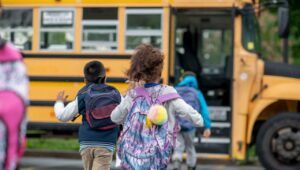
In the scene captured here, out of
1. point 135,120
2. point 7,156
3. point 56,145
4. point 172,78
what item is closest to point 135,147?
point 135,120

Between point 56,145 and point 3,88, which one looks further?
point 56,145

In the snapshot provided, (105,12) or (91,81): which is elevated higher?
(105,12)

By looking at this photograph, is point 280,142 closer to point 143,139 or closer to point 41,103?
point 41,103

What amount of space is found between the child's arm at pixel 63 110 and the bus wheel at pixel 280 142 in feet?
14.9

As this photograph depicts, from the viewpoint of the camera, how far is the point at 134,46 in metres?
10.1

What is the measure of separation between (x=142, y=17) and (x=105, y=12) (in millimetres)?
480

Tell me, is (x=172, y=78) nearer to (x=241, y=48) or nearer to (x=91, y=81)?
(x=241, y=48)

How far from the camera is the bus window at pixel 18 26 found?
33.7 feet

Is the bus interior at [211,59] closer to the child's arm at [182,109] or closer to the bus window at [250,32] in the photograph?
the bus window at [250,32]

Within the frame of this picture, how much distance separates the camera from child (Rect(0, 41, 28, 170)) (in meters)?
2.72

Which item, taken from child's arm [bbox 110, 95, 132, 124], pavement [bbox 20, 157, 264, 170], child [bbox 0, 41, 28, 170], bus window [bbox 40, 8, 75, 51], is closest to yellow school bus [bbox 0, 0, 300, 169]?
bus window [bbox 40, 8, 75, 51]

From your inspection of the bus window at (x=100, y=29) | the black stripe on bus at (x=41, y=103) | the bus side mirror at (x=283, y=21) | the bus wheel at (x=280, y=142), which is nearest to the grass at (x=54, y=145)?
the black stripe on bus at (x=41, y=103)

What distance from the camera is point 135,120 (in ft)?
15.1

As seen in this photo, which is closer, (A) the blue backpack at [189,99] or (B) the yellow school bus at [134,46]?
(A) the blue backpack at [189,99]
